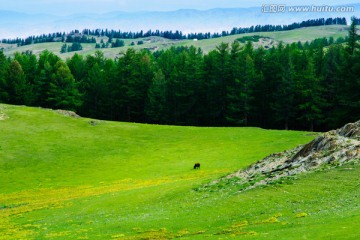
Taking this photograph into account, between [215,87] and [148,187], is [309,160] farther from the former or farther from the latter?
[215,87]

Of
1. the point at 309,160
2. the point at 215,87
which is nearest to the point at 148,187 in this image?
the point at 309,160

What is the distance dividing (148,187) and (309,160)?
20081 mm

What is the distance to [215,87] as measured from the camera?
429 ft

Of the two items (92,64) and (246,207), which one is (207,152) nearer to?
(246,207)

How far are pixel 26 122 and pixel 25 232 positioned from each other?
60.0 metres

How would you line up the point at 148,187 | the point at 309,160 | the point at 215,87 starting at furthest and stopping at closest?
the point at 215,87 < the point at 148,187 < the point at 309,160

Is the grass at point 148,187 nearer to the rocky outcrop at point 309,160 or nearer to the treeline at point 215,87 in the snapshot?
the rocky outcrop at point 309,160

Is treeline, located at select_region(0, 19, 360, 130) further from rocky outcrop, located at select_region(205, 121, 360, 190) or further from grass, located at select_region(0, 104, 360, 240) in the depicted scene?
rocky outcrop, located at select_region(205, 121, 360, 190)

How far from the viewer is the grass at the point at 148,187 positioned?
105ft

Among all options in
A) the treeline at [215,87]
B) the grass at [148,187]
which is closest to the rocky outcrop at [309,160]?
the grass at [148,187]

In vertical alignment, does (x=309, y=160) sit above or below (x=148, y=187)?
above

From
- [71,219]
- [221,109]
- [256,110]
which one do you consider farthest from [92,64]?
[71,219]

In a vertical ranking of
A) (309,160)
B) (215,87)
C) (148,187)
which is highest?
(215,87)

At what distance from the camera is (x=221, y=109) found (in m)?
130
